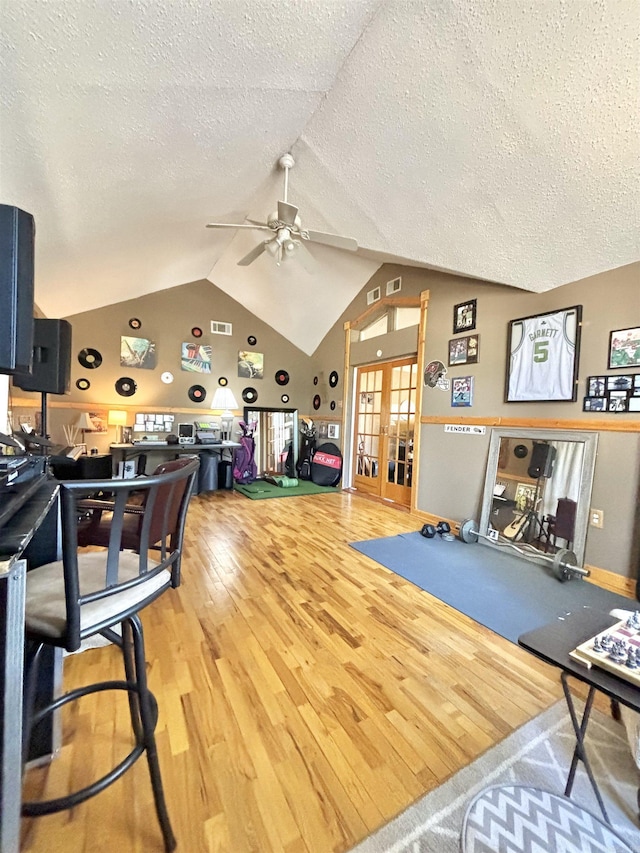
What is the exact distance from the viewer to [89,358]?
4938 millimetres

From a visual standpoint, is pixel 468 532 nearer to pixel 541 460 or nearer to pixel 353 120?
pixel 541 460

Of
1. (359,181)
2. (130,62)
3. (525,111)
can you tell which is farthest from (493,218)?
(130,62)

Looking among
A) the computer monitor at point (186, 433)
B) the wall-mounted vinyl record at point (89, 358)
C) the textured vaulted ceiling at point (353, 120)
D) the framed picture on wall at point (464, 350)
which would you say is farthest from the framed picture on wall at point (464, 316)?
the wall-mounted vinyl record at point (89, 358)

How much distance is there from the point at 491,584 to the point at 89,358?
5.70m

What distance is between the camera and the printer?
17.2 ft

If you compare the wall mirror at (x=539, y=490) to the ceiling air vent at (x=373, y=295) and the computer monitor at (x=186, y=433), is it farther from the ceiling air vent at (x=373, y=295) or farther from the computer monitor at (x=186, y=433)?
the computer monitor at (x=186, y=433)

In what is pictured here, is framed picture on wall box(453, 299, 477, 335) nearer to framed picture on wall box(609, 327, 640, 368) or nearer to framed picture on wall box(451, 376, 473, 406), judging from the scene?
framed picture on wall box(451, 376, 473, 406)

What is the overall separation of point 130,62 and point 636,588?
13.8 ft

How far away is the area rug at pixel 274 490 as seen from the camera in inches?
191

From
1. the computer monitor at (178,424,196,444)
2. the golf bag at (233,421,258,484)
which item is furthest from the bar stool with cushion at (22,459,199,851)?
the golf bag at (233,421,258,484)

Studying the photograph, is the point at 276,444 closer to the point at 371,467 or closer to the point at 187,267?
the point at 371,467

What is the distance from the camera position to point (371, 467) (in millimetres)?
5113

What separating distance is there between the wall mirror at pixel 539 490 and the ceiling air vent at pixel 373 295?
8.68 ft

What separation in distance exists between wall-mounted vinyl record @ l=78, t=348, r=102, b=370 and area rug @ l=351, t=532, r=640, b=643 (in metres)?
4.62
